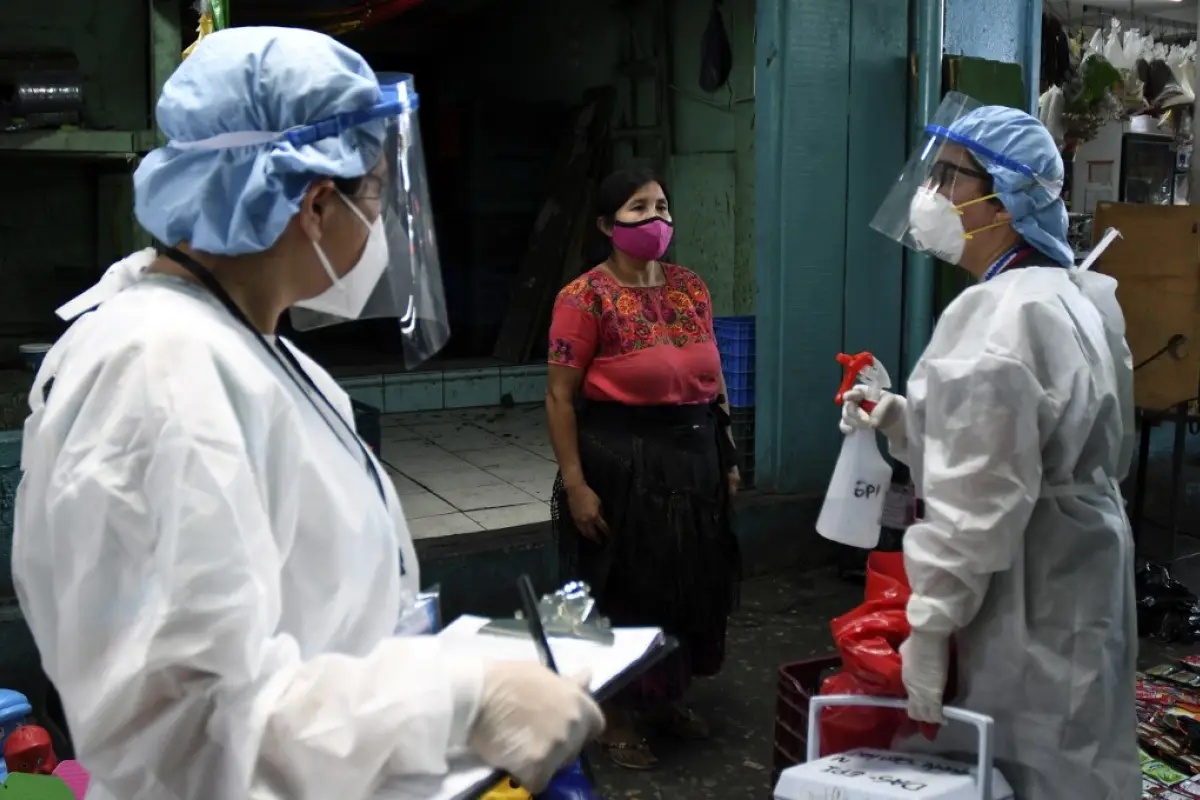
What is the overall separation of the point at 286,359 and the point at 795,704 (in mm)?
1487

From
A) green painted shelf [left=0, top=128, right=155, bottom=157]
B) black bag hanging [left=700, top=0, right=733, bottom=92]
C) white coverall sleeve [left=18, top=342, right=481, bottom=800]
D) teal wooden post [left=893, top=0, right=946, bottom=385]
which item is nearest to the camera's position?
white coverall sleeve [left=18, top=342, right=481, bottom=800]

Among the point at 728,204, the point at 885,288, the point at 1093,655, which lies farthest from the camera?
the point at 728,204

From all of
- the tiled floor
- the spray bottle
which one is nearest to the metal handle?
the spray bottle

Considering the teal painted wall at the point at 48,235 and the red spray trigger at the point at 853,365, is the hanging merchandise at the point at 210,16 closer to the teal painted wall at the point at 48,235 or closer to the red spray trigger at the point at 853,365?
the red spray trigger at the point at 853,365

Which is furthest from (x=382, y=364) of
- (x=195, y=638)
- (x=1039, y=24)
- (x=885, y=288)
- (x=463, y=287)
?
(x=195, y=638)

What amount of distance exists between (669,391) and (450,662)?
1.94 metres

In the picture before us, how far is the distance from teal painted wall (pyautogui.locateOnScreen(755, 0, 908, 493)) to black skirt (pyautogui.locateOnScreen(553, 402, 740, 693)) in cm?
155

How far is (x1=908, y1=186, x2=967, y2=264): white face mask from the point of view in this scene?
7.52 ft

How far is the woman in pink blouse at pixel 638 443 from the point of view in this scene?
3023mm

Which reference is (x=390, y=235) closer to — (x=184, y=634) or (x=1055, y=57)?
(x=184, y=634)

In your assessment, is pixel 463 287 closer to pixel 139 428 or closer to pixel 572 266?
pixel 572 266

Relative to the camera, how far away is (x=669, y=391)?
119 inches

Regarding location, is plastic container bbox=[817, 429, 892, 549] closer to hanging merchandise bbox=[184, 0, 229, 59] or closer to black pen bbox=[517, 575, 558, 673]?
black pen bbox=[517, 575, 558, 673]

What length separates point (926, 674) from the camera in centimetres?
194
